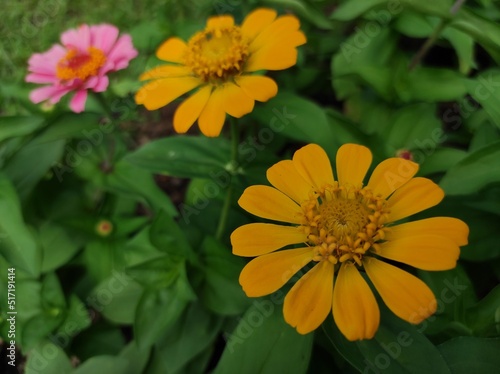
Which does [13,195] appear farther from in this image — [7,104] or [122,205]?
[7,104]

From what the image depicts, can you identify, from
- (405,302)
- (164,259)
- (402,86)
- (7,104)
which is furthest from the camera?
(7,104)

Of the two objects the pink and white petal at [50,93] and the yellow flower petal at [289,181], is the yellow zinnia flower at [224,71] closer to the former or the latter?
the yellow flower petal at [289,181]

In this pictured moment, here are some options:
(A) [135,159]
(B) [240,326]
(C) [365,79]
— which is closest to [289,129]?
(C) [365,79]

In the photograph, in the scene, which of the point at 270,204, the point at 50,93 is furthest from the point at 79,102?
the point at 270,204

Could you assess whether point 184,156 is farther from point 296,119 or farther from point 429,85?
point 429,85

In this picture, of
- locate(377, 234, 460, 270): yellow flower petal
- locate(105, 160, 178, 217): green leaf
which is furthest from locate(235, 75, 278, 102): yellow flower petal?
locate(105, 160, 178, 217): green leaf

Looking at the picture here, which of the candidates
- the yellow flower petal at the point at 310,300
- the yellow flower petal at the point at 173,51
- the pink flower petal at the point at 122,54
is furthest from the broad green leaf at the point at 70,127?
the yellow flower petal at the point at 310,300
